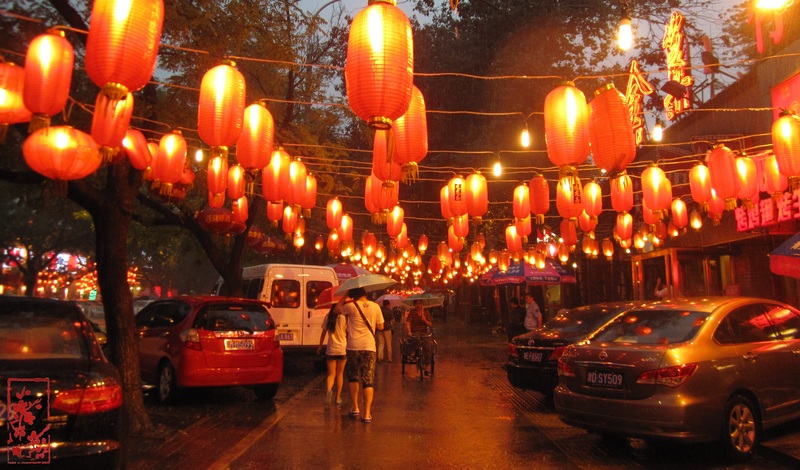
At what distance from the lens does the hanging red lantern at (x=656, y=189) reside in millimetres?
11078

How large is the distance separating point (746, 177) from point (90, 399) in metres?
10.6

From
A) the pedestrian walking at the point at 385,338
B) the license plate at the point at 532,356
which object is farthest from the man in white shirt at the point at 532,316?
the license plate at the point at 532,356

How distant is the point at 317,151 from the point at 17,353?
417 inches

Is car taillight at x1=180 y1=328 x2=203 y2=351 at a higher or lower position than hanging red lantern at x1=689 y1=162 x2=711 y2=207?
lower

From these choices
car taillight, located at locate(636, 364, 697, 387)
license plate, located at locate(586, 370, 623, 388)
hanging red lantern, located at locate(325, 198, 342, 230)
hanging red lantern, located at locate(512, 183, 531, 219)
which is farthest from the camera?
hanging red lantern, located at locate(325, 198, 342, 230)

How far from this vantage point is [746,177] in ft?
33.4

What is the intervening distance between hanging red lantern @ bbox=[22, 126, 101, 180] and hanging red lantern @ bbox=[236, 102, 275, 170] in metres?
1.95

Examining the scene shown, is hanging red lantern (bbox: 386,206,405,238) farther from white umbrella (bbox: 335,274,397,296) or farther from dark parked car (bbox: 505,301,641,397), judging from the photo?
dark parked car (bbox: 505,301,641,397)

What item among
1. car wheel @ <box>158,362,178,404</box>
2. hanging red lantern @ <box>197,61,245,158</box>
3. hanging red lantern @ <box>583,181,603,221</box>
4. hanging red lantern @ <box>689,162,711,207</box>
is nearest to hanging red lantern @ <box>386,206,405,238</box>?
hanging red lantern @ <box>583,181,603,221</box>

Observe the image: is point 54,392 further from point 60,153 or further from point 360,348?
point 360,348

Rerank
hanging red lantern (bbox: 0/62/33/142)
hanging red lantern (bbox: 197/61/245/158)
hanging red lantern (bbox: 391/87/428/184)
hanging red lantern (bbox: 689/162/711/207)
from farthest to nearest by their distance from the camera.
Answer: hanging red lantern (bbox: 689/162/711/207) < hanging red lantern (bbox: 391/87/428/184) < hanging red lantern (bbox: 197/61/245/158) < hanging red lantern (bbox: 0/62/33/142)

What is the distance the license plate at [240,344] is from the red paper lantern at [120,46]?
204 inches

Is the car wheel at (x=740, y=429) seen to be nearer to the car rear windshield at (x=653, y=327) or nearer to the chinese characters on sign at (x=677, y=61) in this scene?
the car rear windshield at (x=653, y=327)

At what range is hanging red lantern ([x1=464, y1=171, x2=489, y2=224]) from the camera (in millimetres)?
11961
